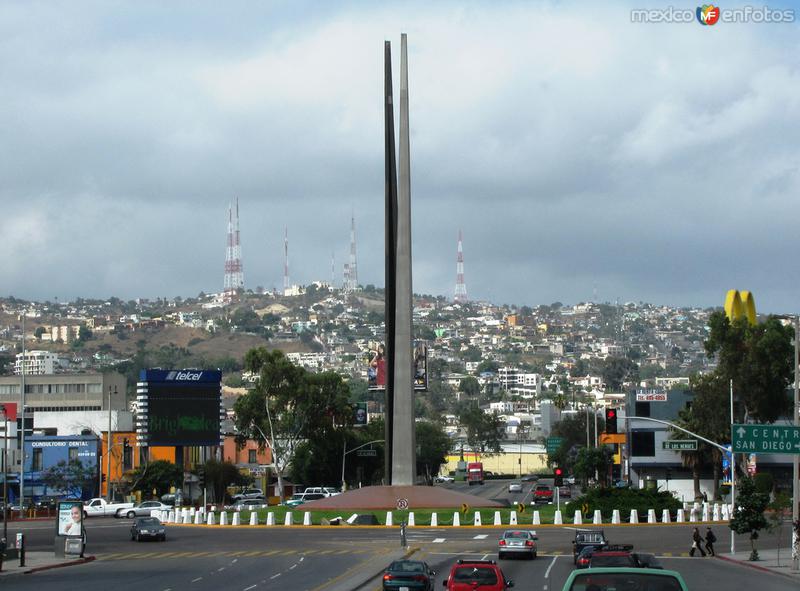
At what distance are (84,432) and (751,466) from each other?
2765 inches

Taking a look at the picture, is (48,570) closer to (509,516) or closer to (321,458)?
(509,516)

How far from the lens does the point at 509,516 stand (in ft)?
252

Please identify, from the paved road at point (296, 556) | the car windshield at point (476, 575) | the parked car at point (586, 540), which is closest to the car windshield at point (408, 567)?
the car windshield at point (476, 575)

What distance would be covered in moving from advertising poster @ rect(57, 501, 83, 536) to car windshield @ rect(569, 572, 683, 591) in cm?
4400

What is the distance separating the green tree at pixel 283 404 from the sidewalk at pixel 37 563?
61.1m

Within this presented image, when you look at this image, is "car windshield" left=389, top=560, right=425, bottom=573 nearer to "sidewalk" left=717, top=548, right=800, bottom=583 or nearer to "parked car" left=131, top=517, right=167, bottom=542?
"sidewalk" left=717, top=548, right=800, bottom=583

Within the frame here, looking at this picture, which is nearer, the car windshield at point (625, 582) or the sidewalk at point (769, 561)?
the car windshield at point (625, 582)

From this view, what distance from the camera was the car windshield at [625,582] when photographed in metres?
15.0

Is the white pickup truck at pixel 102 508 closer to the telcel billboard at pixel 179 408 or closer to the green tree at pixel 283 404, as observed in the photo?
the telcel billboard at pixel 179 408

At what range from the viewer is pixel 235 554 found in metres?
56.1

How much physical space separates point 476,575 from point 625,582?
18.3 metres

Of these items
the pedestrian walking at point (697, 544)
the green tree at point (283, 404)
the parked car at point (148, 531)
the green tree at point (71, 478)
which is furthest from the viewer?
the green tree at point (283, 404)

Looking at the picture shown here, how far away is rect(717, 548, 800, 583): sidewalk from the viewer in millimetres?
46562

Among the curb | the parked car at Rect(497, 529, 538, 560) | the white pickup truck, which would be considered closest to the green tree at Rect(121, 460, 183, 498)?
the white pickup truck
